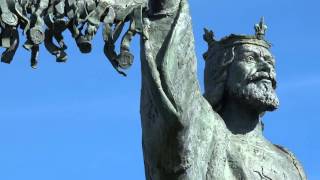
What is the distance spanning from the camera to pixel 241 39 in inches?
477

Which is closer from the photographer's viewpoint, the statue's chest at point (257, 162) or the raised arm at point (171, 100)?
the raised arm at point (171, 100)

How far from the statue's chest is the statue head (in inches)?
14.2

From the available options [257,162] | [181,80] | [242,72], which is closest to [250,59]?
[242,72]

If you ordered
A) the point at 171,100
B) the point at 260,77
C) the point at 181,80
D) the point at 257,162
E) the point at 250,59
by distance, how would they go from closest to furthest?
the point at 171,100 → the point at 181,80 → the point at 257,162 → the point at 260,77 → the point at 250,59

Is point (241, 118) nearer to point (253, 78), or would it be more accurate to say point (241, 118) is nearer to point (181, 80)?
point (253, 78)

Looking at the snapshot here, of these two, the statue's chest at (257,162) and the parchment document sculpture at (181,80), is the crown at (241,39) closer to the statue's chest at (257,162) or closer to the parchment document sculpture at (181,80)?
the parchment document sculpture at (181,80)

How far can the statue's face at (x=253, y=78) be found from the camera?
11.8 metres

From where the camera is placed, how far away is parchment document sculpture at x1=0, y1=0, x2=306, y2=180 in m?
9.72

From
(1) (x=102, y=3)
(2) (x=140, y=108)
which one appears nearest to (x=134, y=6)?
(1) (x=102, y=3)

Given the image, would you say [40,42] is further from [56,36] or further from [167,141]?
[167,141]

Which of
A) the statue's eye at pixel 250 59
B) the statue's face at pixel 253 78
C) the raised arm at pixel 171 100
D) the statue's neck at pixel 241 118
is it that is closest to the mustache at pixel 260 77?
the statue's face at pixel 253 78

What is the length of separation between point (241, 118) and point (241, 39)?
697mm

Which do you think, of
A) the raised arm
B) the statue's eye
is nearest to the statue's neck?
the statue's eye

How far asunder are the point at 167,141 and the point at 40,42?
179 cm
